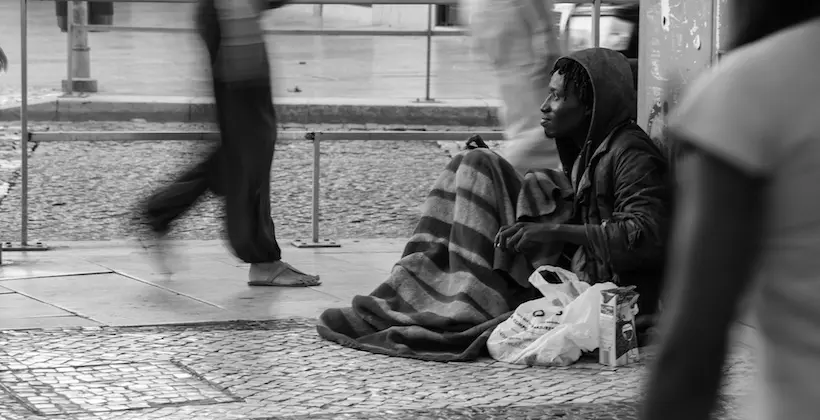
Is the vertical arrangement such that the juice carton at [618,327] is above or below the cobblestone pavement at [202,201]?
above

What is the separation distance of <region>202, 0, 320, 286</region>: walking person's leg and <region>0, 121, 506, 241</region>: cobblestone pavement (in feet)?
1.76

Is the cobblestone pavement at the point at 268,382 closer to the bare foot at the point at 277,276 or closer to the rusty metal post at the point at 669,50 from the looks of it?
the bare foot at the point at 277,276

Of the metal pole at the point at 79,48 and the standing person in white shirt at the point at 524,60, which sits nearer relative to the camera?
the standing person in white shirt at the point at 524,60

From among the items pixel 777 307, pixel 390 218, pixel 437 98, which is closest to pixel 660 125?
pixel 390 218

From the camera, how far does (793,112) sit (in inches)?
61.7

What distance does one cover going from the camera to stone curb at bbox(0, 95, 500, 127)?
12.7 m

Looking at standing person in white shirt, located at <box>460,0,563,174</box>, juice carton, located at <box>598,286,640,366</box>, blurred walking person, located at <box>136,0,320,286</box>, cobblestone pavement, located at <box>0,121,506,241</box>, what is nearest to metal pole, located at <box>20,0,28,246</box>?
cobblestone pavement, located at <box>0,121,506,241</box>

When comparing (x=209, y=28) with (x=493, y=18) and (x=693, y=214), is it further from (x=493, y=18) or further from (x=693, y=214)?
(x=693, y=214)

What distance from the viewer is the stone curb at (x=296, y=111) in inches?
500

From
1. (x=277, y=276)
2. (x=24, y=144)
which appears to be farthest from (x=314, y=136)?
(x=24, y=144)

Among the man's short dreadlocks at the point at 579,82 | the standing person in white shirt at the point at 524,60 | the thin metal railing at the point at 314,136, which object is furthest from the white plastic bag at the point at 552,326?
the thin metal railing at the point at 314,136

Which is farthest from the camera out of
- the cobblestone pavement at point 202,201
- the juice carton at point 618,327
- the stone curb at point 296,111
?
the stone curb at point 296,111

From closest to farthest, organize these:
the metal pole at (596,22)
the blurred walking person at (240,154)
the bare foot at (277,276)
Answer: the blurred walking person at (240,154)
the bare foot at (277,276)
the metal pole at (596,22)

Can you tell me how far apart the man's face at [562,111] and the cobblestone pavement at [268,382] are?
0.86 m
